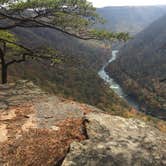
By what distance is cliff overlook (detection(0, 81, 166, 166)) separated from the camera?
324 inches

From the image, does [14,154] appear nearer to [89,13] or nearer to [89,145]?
[89,145]

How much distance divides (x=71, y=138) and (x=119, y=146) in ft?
6.06

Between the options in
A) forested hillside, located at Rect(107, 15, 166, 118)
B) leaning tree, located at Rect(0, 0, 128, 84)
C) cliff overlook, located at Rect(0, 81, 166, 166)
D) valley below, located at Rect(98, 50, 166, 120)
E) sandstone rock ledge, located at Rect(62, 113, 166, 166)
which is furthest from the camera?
forested hillside, located at Rect(107, 15, 166, 118)

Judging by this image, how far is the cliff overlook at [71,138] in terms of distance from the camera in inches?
324

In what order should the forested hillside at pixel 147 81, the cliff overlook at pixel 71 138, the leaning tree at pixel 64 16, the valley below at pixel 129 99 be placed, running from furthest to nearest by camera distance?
the forested hillside at pixel 147 81 → the valley below at pixel 129 99 → the leaning tree at pixel 64 16 → the cliff overlook at pixel 71 138

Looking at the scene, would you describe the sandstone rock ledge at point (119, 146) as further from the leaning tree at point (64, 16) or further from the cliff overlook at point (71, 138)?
the leaning tree at point (64, 16)

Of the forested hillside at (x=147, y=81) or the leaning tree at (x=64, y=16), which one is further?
the forested hillside at (x=147, y=81)

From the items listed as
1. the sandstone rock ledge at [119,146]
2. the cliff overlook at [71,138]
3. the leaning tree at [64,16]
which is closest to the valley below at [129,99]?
the leaning tree at [64,16]

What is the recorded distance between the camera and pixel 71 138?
9.88 m

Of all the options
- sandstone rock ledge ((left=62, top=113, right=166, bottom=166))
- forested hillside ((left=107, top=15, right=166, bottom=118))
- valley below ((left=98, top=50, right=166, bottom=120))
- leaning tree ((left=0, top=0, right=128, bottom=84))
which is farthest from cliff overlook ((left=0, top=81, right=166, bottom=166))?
forested hillside ((left=107, top=15, right=166, bottom=118))

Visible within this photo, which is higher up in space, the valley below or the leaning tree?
the leaning tree

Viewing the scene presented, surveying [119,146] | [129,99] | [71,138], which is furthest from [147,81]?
[119,146]

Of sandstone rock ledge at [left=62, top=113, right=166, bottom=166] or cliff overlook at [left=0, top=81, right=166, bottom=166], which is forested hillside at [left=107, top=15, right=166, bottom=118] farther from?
sandstone rock ledge at [left=62, top=113, right=166, bottom=166]

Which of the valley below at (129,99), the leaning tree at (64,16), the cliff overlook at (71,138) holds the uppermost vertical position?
the leaning tree at (64,16)
